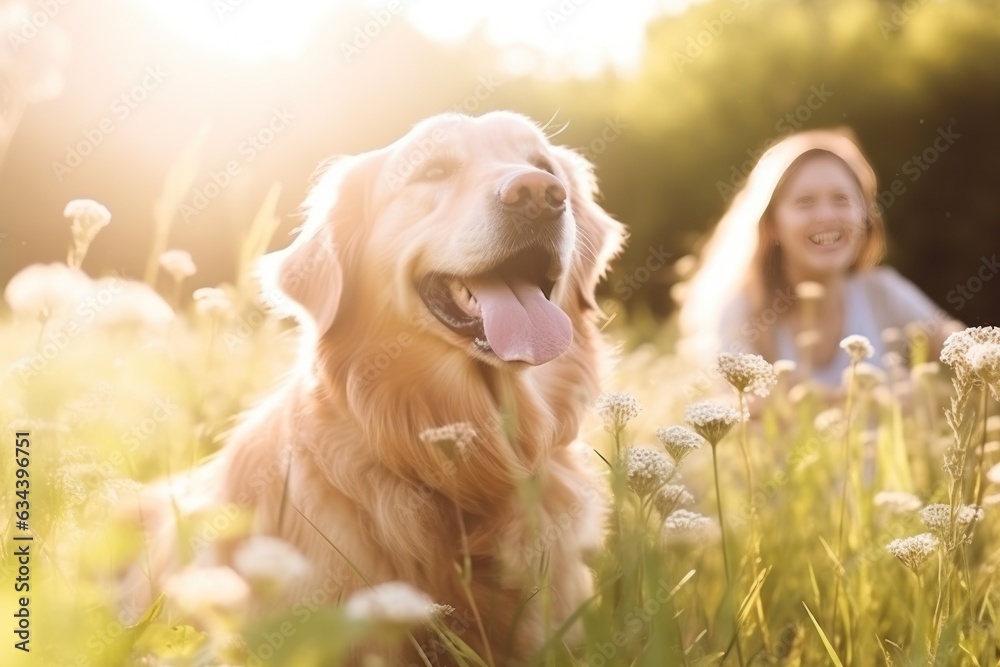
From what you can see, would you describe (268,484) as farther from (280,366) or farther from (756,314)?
(756,314)

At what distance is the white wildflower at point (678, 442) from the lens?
4.92 feet

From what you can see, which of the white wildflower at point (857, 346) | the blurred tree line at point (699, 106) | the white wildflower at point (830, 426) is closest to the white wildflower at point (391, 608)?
the white wildflower at point (857, 346)

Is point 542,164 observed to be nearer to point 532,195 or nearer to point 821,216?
point 532,195

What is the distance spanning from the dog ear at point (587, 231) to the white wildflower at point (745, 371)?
1.20 metres

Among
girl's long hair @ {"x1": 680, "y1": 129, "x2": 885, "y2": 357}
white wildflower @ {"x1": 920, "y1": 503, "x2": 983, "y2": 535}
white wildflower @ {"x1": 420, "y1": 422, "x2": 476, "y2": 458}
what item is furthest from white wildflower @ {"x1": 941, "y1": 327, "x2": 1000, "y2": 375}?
girl's long hair @ {"x1": 680, "y1": 129, "x2": 885, "y2": 357}

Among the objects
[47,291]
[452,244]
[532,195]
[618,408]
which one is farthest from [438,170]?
[618,408]

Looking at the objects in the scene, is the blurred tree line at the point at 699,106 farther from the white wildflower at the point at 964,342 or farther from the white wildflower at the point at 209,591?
the white wildflower at the point at 209,591

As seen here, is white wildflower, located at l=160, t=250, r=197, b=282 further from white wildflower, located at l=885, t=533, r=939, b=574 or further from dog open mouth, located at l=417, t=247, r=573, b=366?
white wildflower, located at l=885, t=533, r=939, b=574

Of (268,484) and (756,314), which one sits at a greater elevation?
(756,314)

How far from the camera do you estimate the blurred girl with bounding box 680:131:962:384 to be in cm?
458

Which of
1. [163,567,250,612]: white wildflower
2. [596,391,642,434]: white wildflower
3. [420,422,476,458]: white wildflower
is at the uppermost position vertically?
[596,391,642,434]: white wildflower

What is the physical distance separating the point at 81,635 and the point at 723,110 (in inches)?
249

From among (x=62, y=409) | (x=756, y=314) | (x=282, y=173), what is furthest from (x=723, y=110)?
(x=62, y=409)

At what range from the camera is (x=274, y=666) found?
3.16ft
